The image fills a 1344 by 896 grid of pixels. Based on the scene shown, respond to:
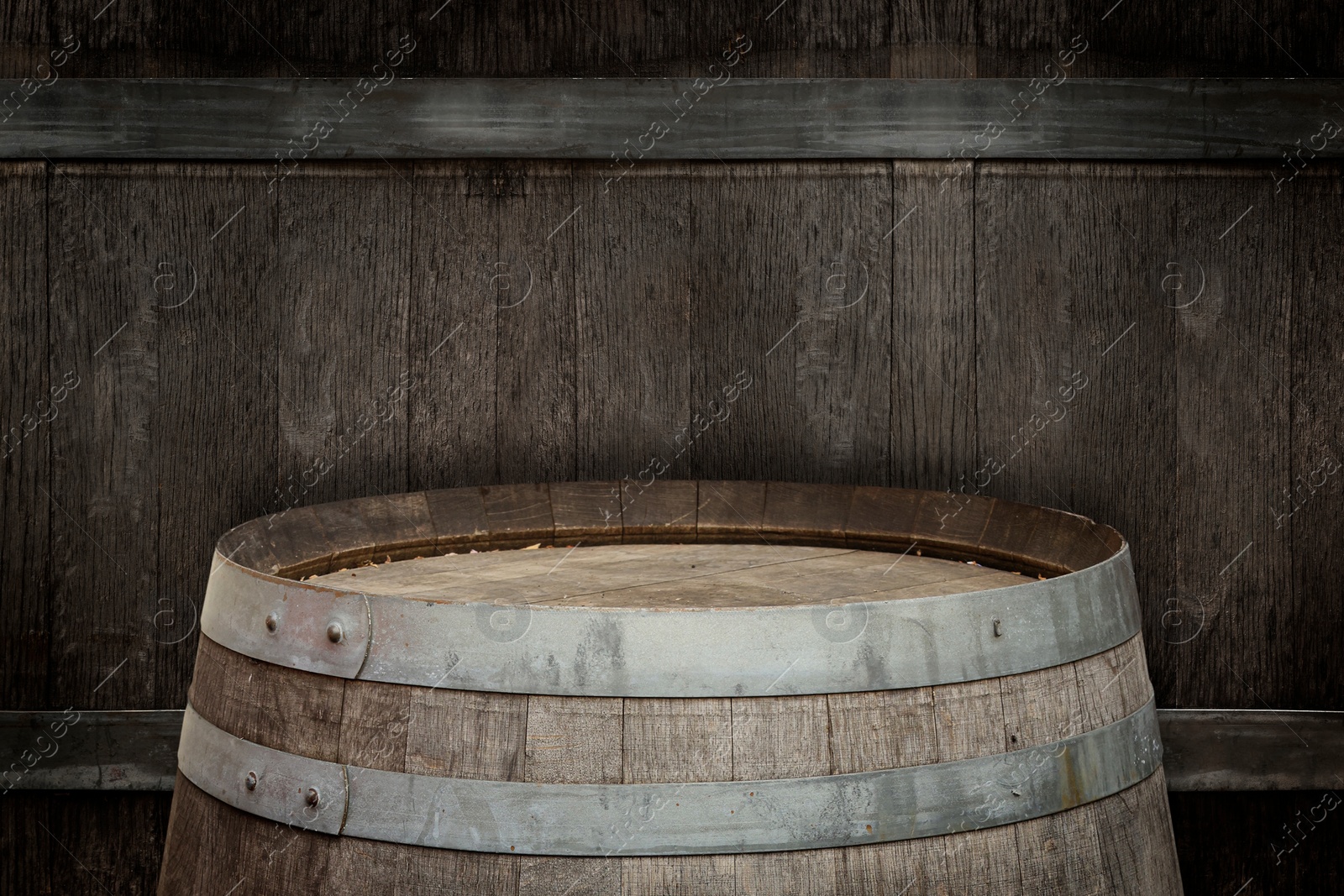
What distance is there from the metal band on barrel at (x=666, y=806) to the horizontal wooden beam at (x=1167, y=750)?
1.20 metres

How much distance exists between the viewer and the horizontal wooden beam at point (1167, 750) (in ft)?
8.68

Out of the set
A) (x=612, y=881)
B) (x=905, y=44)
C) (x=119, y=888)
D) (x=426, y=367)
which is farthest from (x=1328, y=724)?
(x=119, y=888)

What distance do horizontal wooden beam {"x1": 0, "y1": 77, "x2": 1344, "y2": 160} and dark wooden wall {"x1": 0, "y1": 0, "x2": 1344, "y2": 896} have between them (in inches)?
2.1

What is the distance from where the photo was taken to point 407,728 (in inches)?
60.1

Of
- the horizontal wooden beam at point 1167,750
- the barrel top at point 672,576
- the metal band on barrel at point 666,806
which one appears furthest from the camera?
the horizontal wooden beam at point 1167,750

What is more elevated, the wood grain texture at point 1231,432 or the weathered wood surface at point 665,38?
the weathered wood surface at point 665,38

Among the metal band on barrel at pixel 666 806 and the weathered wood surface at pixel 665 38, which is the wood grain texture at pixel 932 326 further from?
the metal band on barrel at pixel 666 806

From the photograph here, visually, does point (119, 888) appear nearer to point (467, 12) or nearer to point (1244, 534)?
point (467, 12)

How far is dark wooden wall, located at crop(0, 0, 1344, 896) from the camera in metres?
2.58

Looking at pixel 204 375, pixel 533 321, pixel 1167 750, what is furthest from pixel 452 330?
pixel 1167 750

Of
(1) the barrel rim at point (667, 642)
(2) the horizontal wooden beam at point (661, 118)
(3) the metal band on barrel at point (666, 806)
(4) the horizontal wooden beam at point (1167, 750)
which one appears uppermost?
(2) the horizontal wooden beam at point (661, 118)

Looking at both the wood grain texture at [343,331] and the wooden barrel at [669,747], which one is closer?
the wooden barrel at [669,747]

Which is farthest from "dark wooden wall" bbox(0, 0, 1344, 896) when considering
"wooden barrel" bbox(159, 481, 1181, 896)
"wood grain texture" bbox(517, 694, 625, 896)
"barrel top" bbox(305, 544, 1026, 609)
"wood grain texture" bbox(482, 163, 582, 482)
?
"wood grain texture" bbox(517, 694, 625, 896)

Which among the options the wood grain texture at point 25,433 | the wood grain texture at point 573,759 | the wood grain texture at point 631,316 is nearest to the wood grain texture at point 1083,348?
the wood grain texture at point 631,316
